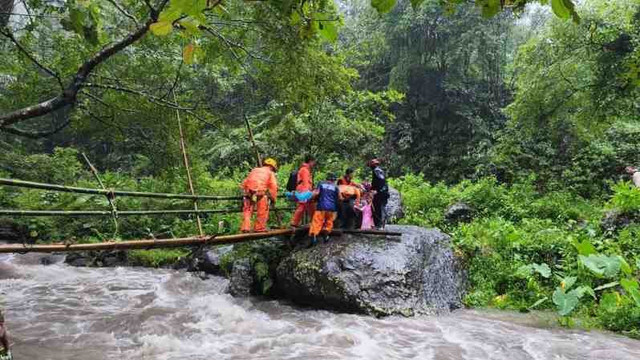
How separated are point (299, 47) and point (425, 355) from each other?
14.7 feet

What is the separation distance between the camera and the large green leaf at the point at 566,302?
7.34 metres

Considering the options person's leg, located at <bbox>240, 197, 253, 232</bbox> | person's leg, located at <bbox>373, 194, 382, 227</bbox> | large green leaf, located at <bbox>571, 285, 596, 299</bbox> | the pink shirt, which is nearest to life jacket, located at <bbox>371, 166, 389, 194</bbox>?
person's leg, located at <bbox>373, 194, 382, 227</bbox>

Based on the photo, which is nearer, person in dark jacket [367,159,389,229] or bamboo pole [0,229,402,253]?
bamboo pole [0,229,402,253]

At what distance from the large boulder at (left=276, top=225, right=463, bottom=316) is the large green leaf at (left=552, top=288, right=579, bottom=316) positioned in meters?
1.73

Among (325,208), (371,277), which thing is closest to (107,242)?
(325,208)

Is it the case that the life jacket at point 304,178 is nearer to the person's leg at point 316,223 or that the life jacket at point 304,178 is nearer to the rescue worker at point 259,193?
the rescue worker at point 259,193

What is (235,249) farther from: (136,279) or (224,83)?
(224,83)

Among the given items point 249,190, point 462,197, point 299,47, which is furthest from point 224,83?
point 299,47

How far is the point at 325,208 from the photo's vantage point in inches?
332

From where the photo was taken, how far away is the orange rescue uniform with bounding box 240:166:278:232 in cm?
848

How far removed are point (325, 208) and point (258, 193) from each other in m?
1.23

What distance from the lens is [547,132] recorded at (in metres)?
17.2

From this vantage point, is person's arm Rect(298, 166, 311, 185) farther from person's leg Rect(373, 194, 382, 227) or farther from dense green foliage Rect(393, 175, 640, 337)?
dense green foliage Rect(393, 175, 640, 337)

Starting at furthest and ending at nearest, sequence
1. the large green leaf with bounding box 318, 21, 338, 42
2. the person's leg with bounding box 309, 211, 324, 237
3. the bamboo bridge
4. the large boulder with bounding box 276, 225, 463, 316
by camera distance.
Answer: the person's leg with bounding box 309, 211, 324, 237, the large boulder with bounding box 276, 225, 463, 316, the bamboo bridge, the large green leaf with bounding box 318, 21, 338, 42
